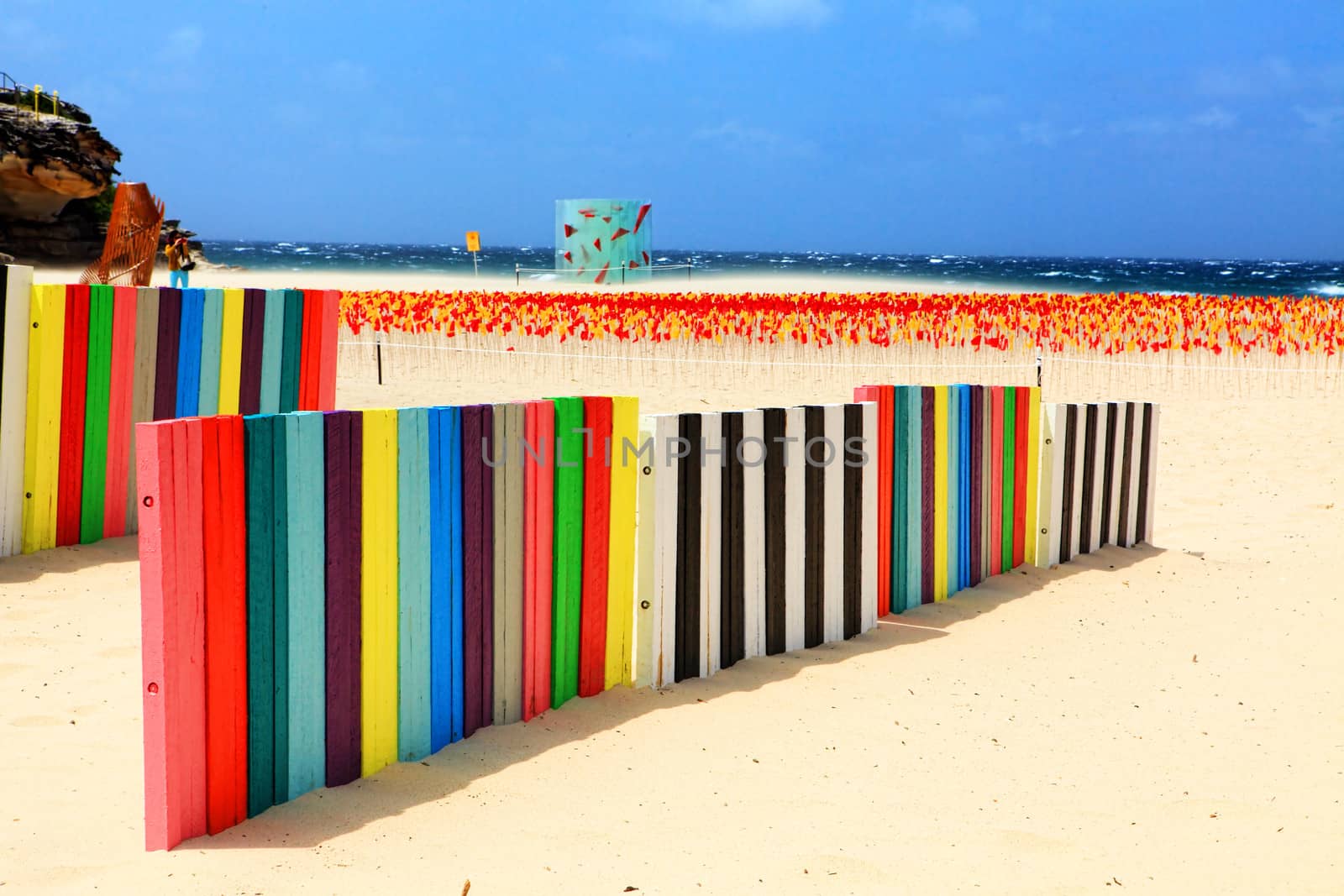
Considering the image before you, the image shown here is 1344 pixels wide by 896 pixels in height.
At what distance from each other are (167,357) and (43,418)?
2.36 feet

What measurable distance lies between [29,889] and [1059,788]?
261 centimetres

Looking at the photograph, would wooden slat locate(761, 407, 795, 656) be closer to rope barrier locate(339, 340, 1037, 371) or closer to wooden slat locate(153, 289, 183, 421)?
wooden slat locate(153, 289, 183, 421)

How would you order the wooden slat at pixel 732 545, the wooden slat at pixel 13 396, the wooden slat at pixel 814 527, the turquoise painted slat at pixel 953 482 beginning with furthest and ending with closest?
1. the wooden slat at pixel 13 396
2. the turquoise painted slat at pixel 953 482
3. the wooden slat at pixel 814 527
4. the wooden slat at pixel 732 545

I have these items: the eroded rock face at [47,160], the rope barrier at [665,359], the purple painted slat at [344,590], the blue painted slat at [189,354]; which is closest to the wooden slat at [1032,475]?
the purple painted slat at [344,590]

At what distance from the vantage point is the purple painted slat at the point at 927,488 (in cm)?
548

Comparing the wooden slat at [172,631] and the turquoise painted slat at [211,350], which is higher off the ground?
the turquoise painted slat at [211,350]

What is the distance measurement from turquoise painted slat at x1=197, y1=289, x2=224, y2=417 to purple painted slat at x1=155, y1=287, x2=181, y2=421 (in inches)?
6.4

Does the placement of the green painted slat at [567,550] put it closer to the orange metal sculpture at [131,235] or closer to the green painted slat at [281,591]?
the green painted slat at [281,591]

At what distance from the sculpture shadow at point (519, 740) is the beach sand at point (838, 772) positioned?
1 cm

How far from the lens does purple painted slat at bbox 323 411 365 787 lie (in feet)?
11.0

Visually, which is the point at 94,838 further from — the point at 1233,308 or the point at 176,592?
the point at 1233,308

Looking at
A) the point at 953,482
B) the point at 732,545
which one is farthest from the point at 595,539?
the point at 953,482

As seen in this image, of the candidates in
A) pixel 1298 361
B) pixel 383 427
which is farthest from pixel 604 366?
pixel 383 427

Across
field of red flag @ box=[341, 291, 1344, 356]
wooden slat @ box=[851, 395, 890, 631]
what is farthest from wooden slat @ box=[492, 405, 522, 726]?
field of red flag @ box=[341, 291, 1344, 356]
